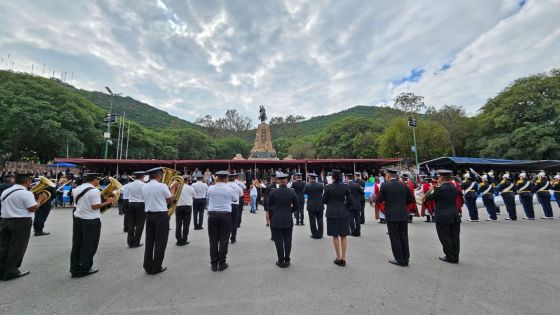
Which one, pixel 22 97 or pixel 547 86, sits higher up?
pixel 547 86

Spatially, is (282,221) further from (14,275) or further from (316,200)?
(14,275)

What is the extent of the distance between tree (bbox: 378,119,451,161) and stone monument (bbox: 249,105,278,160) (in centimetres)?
1723

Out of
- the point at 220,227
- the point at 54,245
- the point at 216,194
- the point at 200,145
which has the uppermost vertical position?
the point at 200,145

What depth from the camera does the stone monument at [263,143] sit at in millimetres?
31938

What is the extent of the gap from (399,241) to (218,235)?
3.34 metres

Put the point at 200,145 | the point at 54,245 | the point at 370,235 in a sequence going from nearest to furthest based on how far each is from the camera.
Result: 1. the point at 54,245
2. the point at 370,235
3. the point at 200,145

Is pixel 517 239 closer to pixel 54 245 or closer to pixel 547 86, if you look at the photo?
pixel 54 245

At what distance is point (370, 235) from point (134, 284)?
5.76 m

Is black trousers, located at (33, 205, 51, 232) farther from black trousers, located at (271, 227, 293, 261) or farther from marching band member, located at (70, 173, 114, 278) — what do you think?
black trousers, located at (271, 227, 293, 261)

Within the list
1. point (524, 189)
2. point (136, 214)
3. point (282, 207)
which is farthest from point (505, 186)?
point (136, 214)

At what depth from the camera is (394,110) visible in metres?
46.6

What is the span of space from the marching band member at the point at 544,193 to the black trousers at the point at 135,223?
44.1ft

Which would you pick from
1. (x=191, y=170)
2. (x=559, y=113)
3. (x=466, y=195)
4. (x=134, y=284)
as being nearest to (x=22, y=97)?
(x=191, y=170)

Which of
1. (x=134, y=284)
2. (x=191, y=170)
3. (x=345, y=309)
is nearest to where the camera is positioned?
(x=345, y=309)
